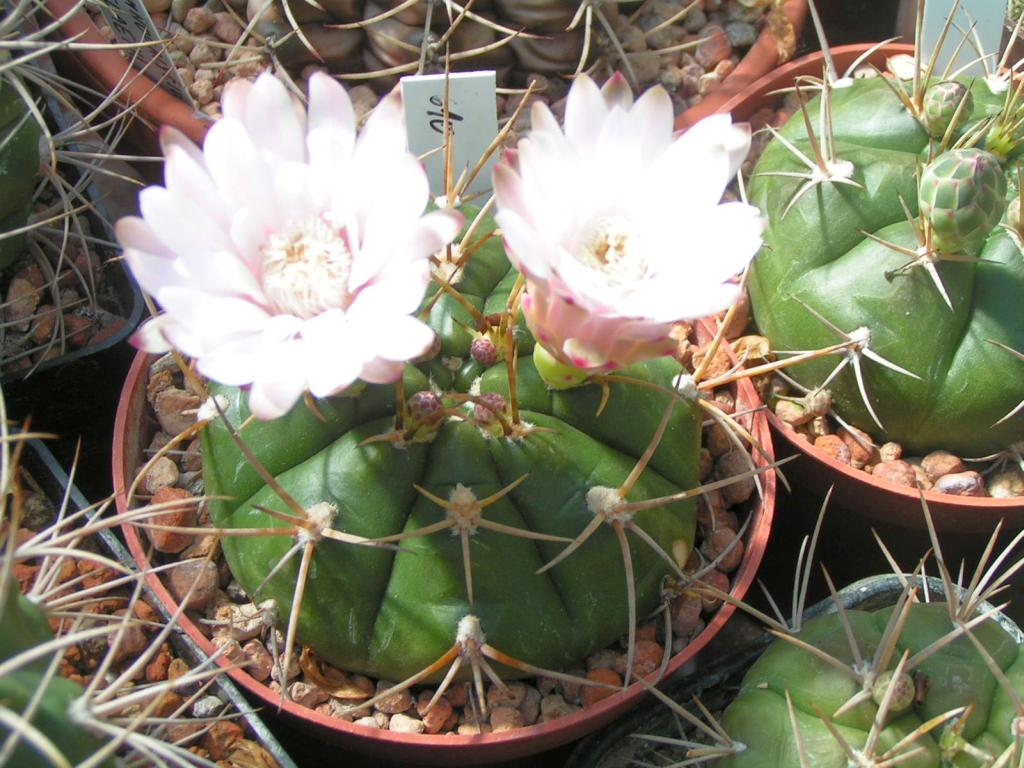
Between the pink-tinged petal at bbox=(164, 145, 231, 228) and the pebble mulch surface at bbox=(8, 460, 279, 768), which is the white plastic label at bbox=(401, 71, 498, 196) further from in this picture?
the pebble mulch surface at bbox=(8, 460, 279, 768)

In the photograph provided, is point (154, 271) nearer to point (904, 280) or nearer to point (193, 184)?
point (193, 184)

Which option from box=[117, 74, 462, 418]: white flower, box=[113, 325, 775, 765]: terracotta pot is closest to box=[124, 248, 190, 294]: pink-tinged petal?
box=[117, 74, 462, 418]: white flower

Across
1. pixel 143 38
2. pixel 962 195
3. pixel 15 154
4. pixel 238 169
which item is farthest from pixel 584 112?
pixel 143 38

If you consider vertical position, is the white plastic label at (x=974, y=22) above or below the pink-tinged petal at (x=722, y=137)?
below

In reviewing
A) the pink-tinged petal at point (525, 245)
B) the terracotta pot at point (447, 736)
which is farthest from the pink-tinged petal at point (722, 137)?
the terracotta pot at point (447, 736)

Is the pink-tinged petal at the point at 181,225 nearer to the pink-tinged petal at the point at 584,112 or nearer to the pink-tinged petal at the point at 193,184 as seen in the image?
the pink-tinged petal at the point at 193,184

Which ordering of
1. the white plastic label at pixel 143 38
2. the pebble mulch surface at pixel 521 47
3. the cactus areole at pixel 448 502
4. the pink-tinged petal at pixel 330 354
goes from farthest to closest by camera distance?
1. the pebble mulch surface at pixel 521 47
2. the white plastic label at pixel 143 38
3. the cactus areole at pixel 448 502
4. the pink-tinged petal at pixel 330 354

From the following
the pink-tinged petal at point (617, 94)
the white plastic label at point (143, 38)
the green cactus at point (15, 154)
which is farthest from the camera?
the white plastic label at point (143, 38)
